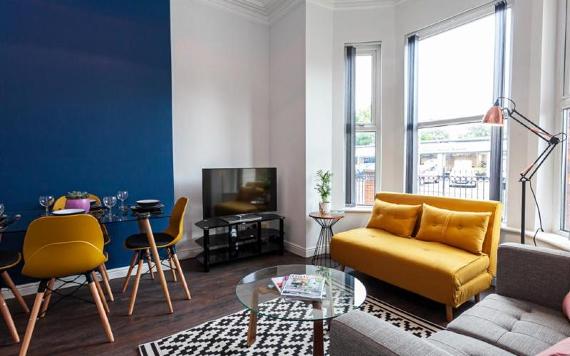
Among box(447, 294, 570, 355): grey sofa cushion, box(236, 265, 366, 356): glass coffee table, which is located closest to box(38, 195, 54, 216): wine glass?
box(236, 265, 366, 356): glass coffee table

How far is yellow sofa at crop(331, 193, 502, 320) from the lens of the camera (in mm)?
2291

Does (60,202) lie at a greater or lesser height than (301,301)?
greater

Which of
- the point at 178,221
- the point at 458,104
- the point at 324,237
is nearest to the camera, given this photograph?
the point at 178,221

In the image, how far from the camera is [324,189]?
3.88 meters

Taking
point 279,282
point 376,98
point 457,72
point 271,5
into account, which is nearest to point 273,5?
point 271,5

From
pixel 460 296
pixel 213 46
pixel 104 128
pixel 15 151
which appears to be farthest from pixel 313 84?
pixel 15 151

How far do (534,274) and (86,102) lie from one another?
12.8 feet

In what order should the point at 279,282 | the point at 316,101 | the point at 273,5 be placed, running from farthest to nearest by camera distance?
the point at 273,5 → the point at 316,101 → the point at 279,282

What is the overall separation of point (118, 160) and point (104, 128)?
349 mm

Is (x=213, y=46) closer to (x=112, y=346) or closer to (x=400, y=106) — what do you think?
(x=400, y=106)

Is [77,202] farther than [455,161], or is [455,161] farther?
[455,161]

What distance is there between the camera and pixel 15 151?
107 inches

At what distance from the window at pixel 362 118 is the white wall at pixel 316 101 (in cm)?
31

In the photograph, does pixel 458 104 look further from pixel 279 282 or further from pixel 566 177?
pixel 279 282
